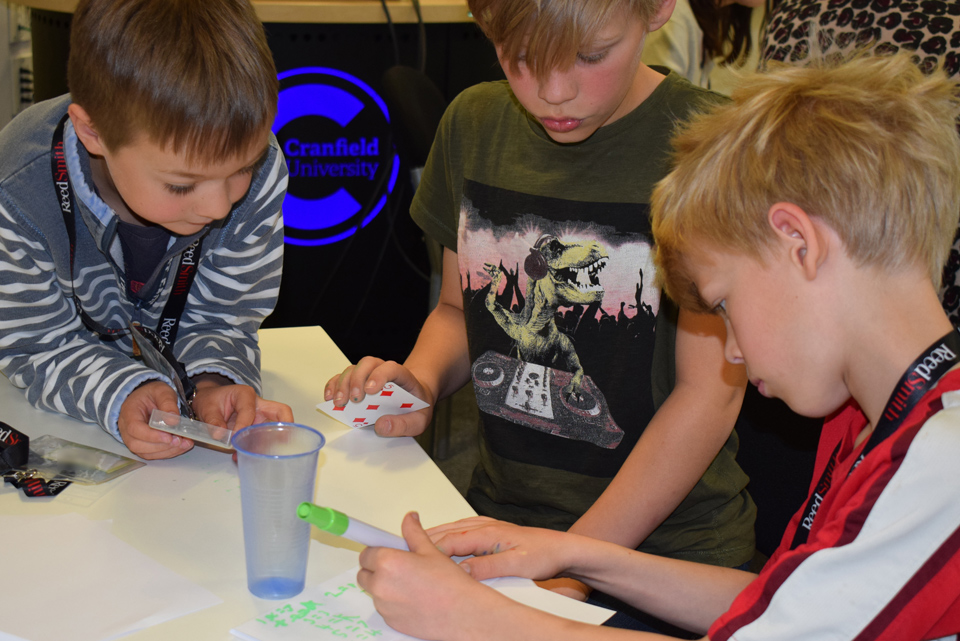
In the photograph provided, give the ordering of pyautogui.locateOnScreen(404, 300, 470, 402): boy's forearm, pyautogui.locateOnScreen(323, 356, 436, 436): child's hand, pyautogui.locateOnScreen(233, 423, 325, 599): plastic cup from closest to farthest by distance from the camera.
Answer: pyautogui.locateOnScreen(233, 423, 325, 599): plastic cup → pyautogui.locateOnScreen(323, 356, 436, 436): child's hand → pyautogui.locateOnScreen(404, 300, 470, 402): boy's forearm

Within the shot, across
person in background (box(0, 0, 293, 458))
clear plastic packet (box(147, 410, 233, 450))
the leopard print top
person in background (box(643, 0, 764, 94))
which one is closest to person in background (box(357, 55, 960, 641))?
clear plastic packet (box(147, 410, 233, 450))

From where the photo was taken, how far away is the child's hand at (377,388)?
106 cm

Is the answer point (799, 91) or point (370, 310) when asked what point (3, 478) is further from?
point (370, 310)

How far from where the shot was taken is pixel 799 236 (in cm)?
73

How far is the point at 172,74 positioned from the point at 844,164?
2.33 feet

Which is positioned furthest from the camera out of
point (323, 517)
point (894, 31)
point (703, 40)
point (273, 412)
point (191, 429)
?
point (703, 40)

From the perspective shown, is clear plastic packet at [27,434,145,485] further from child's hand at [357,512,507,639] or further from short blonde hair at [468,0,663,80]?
short blonde hair at [468,0,663,80]

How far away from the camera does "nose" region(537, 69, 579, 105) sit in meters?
1.02

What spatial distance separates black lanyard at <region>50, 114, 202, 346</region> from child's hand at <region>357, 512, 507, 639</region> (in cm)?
58

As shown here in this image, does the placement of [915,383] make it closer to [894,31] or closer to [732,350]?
[732,350]

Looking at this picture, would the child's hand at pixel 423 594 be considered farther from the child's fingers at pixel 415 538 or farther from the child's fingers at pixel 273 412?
the child's fingers at pixel 273 412

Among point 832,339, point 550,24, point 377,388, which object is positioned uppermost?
point 550,24

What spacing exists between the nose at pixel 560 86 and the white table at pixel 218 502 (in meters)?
0.46

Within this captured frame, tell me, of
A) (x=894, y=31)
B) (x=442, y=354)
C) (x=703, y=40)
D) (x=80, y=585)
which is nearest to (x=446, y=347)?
(x=442, y=354)
